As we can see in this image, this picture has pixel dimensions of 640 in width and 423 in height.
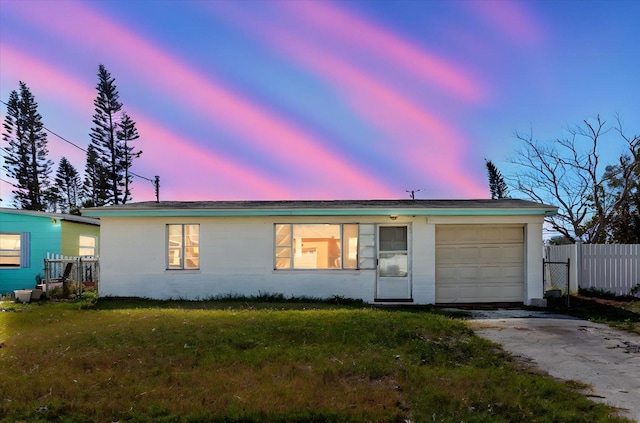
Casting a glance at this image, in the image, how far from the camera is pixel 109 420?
446cm

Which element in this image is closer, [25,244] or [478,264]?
[478,264]

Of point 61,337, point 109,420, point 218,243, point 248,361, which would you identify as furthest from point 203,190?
point 109,420

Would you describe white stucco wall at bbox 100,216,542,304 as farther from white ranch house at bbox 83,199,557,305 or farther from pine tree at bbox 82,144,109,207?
pine tree at bbox 82,144,109,207

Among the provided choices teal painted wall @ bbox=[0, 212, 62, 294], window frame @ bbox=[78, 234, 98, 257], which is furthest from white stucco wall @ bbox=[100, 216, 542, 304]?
window frame @ bbox=[78, 234, 98, 257]

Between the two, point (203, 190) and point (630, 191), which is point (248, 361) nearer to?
point (203, 190)

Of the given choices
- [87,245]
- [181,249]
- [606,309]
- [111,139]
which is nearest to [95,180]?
[111,139]

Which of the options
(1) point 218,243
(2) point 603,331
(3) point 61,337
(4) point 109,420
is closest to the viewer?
(4) point 109,420

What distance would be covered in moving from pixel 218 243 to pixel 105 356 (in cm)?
685

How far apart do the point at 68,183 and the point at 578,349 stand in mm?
44239

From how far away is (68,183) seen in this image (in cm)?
4250

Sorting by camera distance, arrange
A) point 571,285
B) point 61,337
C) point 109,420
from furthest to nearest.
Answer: point 571,285, point 61,337, point 109,420

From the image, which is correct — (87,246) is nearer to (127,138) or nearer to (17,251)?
(17,251)

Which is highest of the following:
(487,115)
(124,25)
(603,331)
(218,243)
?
(124,25)

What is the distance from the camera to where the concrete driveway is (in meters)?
5.41
